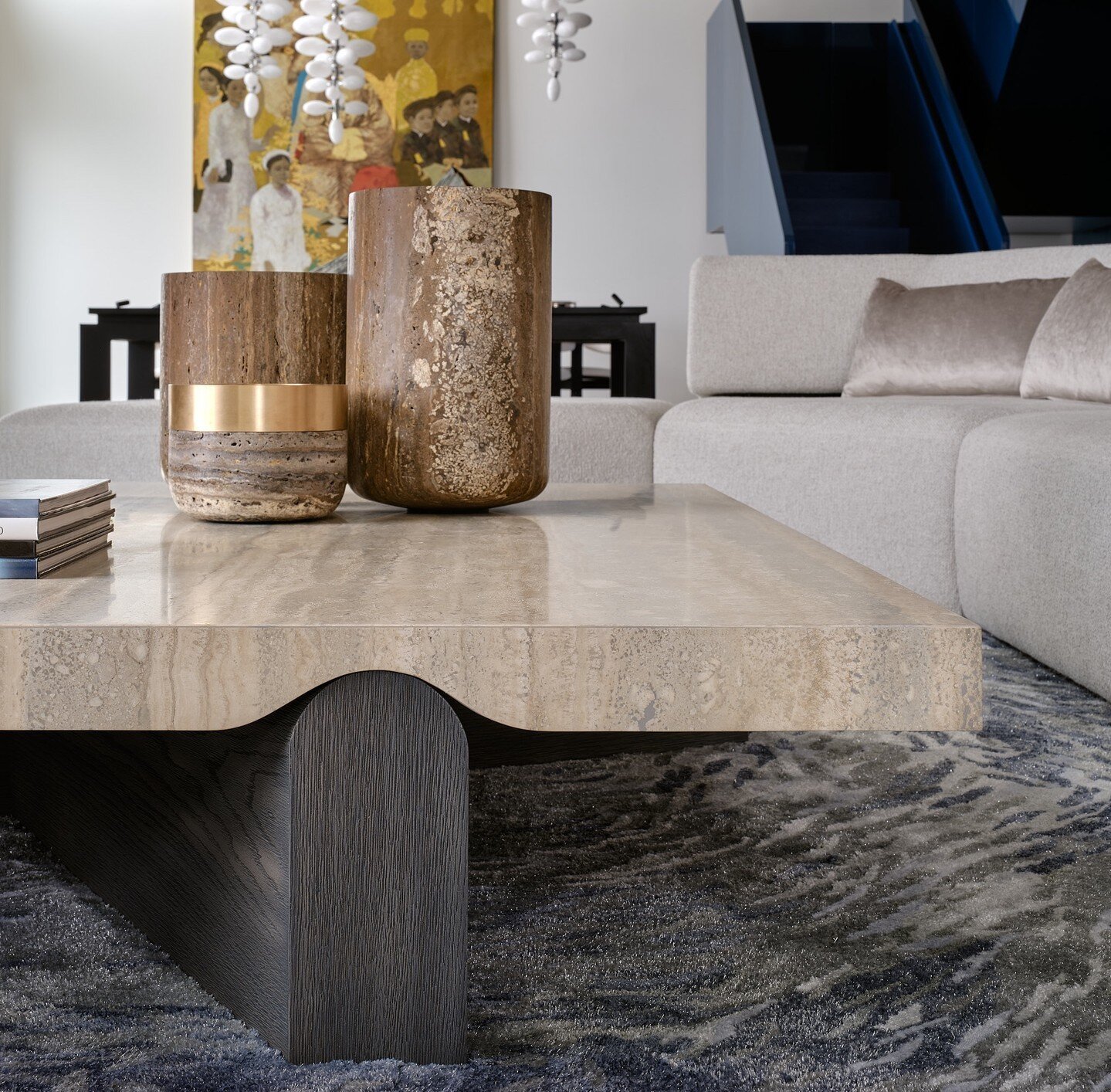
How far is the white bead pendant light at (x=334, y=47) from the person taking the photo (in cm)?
420

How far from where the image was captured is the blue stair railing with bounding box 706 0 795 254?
538 cm

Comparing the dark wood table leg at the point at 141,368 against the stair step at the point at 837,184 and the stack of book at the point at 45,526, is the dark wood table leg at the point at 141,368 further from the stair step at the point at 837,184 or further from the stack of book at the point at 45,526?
the stair step at the point at 837,184

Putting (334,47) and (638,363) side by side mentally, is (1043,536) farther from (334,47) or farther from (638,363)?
Answer: (334,47)

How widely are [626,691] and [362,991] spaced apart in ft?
0.77

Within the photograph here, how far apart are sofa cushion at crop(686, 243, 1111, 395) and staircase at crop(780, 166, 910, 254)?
2.55m

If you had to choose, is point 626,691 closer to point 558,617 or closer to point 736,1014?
point 558,617

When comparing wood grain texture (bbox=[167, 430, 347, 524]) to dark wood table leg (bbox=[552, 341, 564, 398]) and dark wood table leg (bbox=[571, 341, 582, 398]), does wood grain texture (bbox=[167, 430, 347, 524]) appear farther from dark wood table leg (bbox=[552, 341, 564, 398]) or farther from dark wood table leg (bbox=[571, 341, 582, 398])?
dark wood table leg (bbox=[571, 341, 582, 398])

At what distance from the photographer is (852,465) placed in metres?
2.46

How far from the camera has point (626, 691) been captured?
0.63m

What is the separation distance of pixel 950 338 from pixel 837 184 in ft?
11.5

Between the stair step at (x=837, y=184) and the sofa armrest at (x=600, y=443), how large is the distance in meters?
3.96

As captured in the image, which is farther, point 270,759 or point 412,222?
point 412,222

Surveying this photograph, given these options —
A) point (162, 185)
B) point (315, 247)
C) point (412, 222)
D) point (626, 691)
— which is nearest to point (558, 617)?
point (626, 691)

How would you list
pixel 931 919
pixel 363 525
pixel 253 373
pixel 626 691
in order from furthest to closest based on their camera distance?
pixel 253 373, pixel 363 525, pixel 931 919, pixel 626 691
